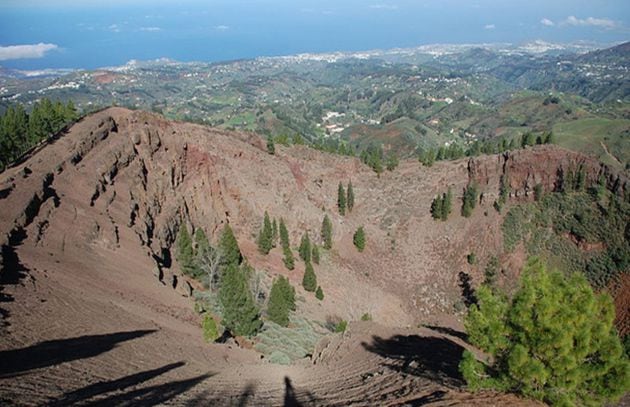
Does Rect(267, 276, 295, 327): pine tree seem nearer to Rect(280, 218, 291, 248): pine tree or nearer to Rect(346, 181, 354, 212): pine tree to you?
Rect(280, 218, 291, 248): pine tree

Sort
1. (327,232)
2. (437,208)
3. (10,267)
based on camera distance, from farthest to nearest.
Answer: (437,208), (327,232), (10,267)

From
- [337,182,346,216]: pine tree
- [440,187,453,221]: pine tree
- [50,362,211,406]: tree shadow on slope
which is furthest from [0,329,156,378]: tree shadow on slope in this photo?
[440,187,453,221]: pine tree

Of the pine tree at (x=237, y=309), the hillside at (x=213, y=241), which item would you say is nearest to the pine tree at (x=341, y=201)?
the hillside at (x=213, y=241)

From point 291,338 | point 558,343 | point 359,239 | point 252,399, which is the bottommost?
point 291,338

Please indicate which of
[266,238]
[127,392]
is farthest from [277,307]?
[127,392]

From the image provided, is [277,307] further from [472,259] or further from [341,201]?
[472,259]

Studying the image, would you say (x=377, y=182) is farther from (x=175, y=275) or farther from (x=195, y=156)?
(x=175, y=275)

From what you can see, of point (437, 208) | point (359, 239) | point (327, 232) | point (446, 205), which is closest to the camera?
point (327, 232)
